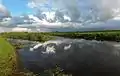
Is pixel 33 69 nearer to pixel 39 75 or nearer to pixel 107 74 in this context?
pixel 39 75

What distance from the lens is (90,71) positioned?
51.9 metres

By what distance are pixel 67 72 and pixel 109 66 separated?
13.8 m

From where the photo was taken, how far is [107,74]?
49.7m

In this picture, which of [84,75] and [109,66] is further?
[109,66]

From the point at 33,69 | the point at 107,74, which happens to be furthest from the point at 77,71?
the point at 33,69

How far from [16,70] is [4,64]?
10.4ft

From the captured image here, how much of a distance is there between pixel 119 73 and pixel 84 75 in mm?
8165

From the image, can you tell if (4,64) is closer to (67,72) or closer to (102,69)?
(67,72)

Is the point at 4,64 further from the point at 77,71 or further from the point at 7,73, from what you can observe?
the point at 77,71

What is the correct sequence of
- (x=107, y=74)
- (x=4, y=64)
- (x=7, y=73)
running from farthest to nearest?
(x=4, y=64), (x=107, y=74), (x=7, y=73)

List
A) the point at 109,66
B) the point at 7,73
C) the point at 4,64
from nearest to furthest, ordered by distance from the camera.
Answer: the point at 7,73
the point at 4,64
the point at 109,66

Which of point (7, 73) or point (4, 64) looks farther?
point (4, 64)

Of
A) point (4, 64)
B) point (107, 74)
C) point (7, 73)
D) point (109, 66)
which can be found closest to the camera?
point (7, 73)

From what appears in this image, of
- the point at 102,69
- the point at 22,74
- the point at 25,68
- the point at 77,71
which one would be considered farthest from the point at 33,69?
the point at 102,69
